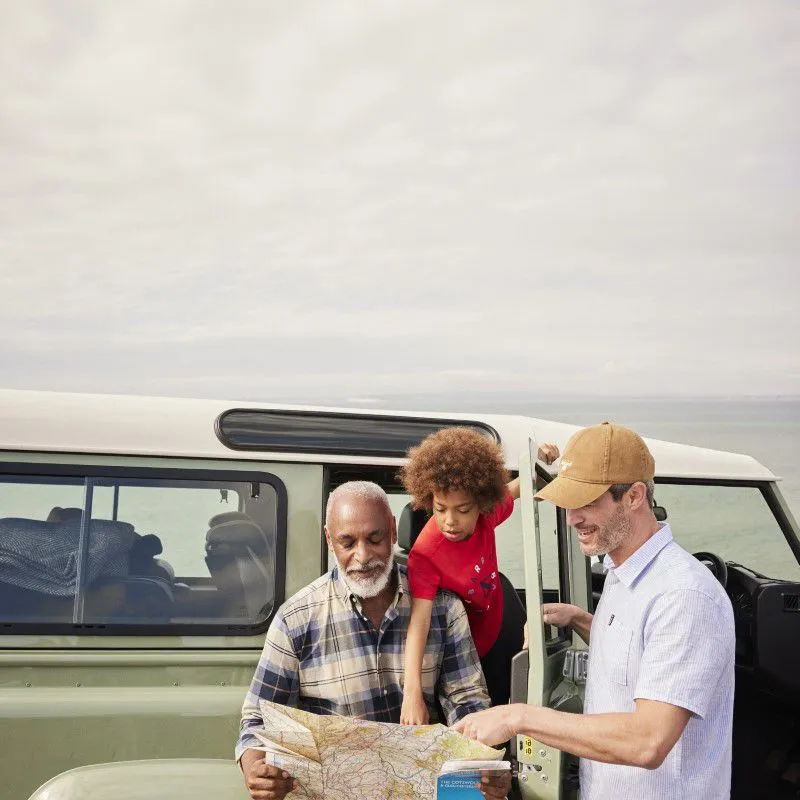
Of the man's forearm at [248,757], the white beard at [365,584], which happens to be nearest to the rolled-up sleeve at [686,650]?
the white beard at [365,584]

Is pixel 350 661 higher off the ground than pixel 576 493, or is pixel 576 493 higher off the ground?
pixel 576 493

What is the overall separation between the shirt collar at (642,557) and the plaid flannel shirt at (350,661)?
41.6 inches

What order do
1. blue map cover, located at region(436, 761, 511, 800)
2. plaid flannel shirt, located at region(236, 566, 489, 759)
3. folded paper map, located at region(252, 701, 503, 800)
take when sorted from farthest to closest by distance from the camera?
plaid flannel shirt, located at region(236, 566, 489, 759) → folded paper map, located at region(252, 701, 503, 800) → blue map cover, located at region(436, 761, 511, 800)

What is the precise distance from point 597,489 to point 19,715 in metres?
2.58

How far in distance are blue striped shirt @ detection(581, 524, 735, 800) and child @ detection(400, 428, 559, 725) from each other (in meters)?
0.95

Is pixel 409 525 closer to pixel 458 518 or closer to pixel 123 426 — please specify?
pixel 458 518

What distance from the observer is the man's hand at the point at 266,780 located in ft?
10.4

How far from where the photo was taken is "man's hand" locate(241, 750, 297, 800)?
316 centimetres

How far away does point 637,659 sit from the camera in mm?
2672

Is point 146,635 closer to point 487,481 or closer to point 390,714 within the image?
point 390,714

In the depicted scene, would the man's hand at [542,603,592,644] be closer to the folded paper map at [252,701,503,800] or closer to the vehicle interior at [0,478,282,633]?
the folded paper map at [252,701,503,800]

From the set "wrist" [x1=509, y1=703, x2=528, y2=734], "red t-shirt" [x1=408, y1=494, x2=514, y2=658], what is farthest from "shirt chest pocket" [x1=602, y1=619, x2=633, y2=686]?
"red t-shirt" [x1=408, y1=494, x2=514, y2=658]

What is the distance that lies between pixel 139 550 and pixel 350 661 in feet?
4.02

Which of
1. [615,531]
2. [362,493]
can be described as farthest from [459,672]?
[615,531]
